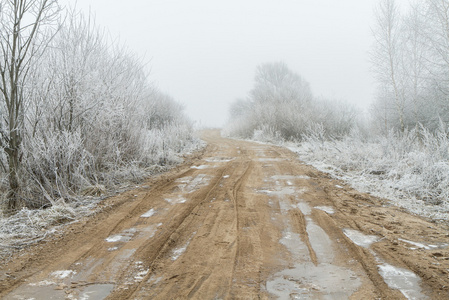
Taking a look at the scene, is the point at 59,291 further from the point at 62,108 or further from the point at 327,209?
the point at 62,108

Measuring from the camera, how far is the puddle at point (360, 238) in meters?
3.41

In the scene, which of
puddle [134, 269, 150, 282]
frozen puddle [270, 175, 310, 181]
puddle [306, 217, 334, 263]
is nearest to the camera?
puddle [134, 269, 150, 282]

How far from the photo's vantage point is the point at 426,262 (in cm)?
292

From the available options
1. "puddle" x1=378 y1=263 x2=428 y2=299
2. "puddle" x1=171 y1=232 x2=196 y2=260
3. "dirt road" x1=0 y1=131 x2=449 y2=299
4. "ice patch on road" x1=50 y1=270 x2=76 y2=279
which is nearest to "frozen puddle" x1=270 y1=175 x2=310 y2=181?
"dirt road" x1=0 y1=131 x2=449 y2=299

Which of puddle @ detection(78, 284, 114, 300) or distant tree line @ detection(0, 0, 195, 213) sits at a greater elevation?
distant tree line @ detection(0, 0, 195, 213)

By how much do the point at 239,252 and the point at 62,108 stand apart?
480 cm

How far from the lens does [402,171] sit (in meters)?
6.62

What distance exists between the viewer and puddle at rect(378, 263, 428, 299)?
7.82ft

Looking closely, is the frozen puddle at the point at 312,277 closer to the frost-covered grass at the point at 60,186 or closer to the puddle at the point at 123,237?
the puddle at the point at 123,237

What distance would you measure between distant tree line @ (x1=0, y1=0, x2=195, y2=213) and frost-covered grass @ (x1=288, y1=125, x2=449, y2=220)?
16.8 feet

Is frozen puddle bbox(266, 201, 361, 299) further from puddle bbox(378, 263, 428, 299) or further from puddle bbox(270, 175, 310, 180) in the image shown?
puddle bbox(270, 175, 310, 180)

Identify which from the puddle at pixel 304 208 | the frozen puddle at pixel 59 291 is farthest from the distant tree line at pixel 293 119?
the frozen puddle at pixel 59 291

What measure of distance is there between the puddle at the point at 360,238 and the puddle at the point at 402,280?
52cm

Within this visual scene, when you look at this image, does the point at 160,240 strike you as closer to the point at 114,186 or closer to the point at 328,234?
the point at 328,234
